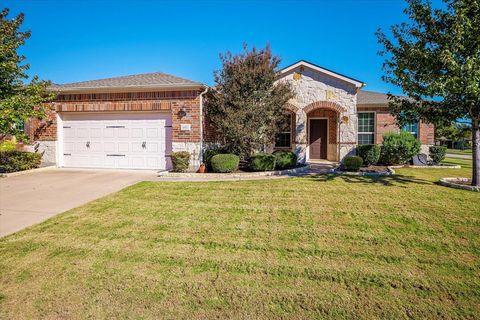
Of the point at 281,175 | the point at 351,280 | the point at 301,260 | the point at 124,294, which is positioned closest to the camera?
the point at 124,294

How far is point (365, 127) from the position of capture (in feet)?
55.4

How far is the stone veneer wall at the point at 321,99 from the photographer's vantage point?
14102 millimetres

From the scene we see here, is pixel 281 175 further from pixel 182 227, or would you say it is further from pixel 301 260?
pixel 301 260

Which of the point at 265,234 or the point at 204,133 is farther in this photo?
the point at 204,133

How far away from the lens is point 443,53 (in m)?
7.25

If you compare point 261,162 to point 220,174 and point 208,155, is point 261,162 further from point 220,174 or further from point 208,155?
point 208,155

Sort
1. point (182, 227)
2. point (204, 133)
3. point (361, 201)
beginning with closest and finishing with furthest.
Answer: point (182, 227) → point (361, 201) → point (204, 133)

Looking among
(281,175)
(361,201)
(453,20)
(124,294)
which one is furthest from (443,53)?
(124,294)

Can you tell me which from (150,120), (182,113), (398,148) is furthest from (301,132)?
(150,120)

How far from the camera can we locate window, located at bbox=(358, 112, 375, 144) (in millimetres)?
16844

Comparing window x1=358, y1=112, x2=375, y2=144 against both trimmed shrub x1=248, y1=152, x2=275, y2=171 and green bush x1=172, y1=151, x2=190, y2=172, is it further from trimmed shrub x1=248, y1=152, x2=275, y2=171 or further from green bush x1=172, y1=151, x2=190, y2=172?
green bush x1=172, y1=151, x2=190, y2=172

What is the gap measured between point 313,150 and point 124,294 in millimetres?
14602

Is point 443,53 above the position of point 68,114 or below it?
above

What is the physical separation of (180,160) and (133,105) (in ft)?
12.0
